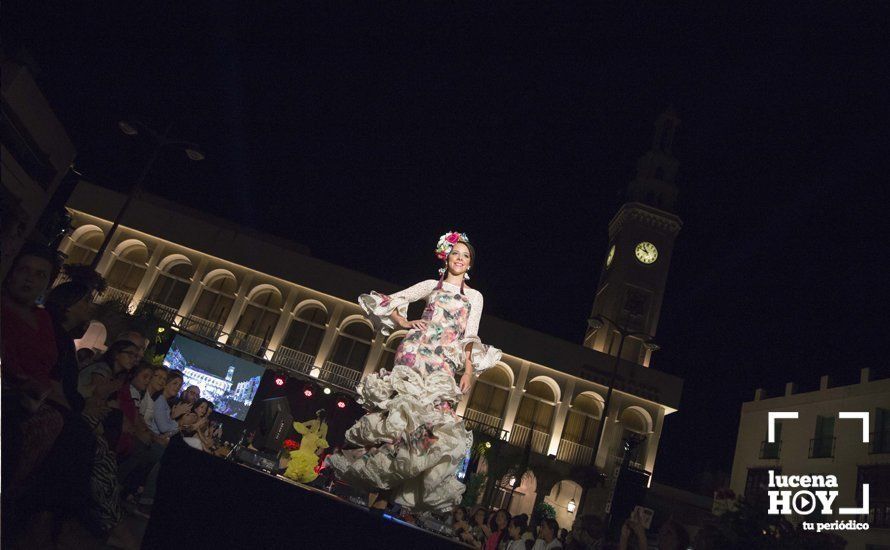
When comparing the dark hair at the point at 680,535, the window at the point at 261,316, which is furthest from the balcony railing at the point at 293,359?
the dark hair at the point at 680,535

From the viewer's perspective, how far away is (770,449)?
947 inches

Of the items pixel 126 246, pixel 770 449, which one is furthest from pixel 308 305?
pixel 770 449

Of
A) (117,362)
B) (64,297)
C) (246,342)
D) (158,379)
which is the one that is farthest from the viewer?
(246,342)

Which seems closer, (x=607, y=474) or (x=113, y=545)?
(x=113, y=545)

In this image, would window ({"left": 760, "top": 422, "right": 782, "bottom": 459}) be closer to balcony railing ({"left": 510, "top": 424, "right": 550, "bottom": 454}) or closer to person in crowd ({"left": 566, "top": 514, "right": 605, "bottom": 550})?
balcony railing ({"left": 510, "top": 424, "right": 550, "bottom": 454})

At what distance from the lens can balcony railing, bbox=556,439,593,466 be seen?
24.5 metres

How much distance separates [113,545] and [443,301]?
2.85 metres

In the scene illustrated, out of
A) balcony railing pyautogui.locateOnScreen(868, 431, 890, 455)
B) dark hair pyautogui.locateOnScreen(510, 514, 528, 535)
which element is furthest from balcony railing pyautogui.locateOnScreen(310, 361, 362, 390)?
balcony railing pyautogui.locateOnScreen(868, 431, 890, 455)

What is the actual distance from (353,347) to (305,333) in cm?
236

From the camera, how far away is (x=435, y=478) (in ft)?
13.3

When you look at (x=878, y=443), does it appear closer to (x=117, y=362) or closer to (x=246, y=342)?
(x=117, y=362)

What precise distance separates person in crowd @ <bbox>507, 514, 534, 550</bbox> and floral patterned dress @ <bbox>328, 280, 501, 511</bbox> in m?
4.66

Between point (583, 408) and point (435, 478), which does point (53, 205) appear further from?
point (583, 408)

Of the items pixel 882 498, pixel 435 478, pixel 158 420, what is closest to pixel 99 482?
pixel 435 478
